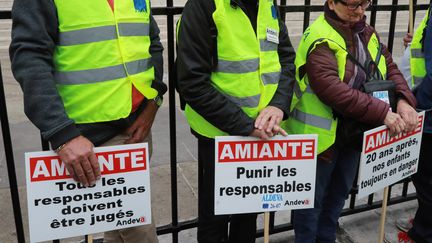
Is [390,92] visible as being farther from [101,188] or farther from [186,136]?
[186,136]

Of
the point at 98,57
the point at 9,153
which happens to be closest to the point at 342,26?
the point at 98,57

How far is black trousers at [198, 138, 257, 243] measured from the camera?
8.07 ft

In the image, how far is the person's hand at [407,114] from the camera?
2.63 meters

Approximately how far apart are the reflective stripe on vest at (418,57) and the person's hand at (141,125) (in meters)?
1.62

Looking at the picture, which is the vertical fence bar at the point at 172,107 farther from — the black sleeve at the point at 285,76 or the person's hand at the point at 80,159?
the person's hand at the point at 80,159

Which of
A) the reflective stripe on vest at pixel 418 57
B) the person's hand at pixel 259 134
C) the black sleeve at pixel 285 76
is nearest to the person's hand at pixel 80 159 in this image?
the person's hand at pixel 259 134

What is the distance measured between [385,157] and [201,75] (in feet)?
3.92

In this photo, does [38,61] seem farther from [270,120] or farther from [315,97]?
[315,97]

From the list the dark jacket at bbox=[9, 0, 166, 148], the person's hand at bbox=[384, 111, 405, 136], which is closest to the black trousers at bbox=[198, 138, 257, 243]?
the dark jacket at bbox=[9, 0, 166, 148]

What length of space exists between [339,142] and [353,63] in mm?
441

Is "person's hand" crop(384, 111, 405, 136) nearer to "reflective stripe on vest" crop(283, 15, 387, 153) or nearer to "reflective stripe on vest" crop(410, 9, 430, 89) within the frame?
"reflective stripe on vest" crop(283, 15, 387, 153)

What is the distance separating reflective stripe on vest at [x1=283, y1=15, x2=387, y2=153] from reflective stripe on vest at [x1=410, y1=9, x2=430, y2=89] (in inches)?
12.4

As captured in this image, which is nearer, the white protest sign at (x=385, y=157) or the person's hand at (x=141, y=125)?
the person's hand at (x=141, y=125)

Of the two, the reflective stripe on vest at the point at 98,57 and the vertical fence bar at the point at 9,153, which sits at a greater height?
the reflective stripe on vest at the point at 98,57
